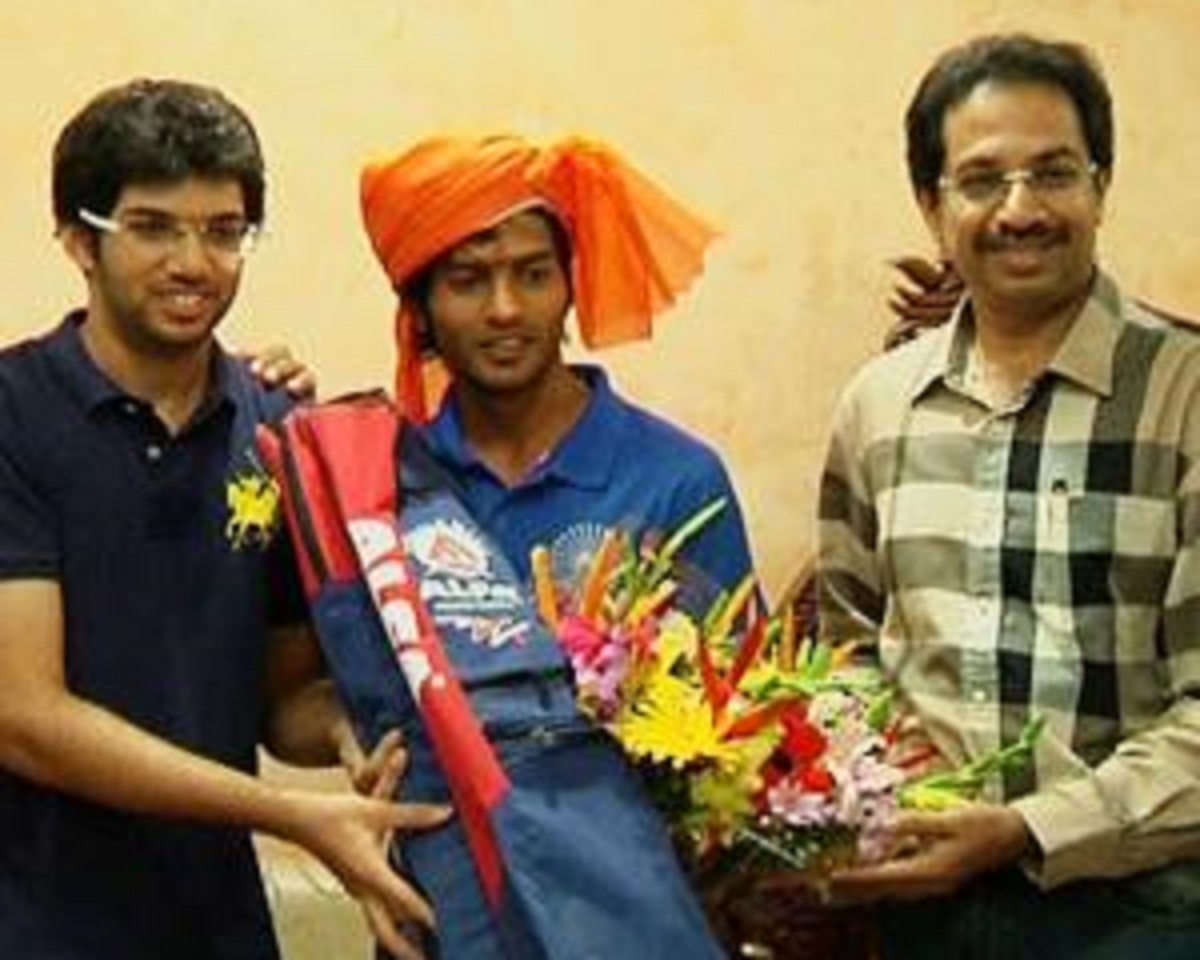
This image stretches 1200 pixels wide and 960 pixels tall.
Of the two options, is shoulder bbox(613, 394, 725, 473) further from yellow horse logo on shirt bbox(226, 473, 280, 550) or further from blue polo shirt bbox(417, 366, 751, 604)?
yellow horse logo on shirt bbox(226, 473, 280, 550)

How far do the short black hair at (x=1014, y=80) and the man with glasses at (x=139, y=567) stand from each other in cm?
63

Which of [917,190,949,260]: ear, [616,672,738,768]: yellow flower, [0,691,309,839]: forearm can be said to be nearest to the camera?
[616,672,738,768]: yellow flower

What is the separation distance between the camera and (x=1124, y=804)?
1.73m

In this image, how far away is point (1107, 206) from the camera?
295 centimetres

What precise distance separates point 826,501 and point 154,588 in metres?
0.68

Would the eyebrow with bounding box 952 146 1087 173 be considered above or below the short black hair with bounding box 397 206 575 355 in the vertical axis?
above

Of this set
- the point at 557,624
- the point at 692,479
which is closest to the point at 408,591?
the point at 557,624

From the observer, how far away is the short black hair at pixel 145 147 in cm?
180

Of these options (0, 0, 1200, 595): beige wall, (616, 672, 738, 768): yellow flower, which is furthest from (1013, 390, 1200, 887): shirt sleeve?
(0, 0, 1200, 595): beige wall

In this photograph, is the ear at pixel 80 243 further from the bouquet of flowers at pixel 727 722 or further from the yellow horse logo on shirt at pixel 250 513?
the bouquet of flowers at pixel 727 722

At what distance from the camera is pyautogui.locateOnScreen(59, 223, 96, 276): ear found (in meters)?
1.83

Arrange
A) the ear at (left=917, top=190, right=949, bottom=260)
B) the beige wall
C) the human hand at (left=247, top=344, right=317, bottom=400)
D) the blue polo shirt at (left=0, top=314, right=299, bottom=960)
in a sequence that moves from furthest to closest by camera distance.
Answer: the beige wall → the human hand at (left=247, top=344, right=317, bottom=400) → the ear at (left=917, top=190, right=949, bottom=260) → the blue polo shirt at (left=0, top=314, right=299, bottom=960)

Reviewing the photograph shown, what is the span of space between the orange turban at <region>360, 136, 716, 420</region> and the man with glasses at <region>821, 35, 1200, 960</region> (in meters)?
0.26

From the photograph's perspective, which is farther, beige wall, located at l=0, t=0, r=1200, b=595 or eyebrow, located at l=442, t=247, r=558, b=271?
beige wall, located at l=0, t=0, r=1200, b=595
